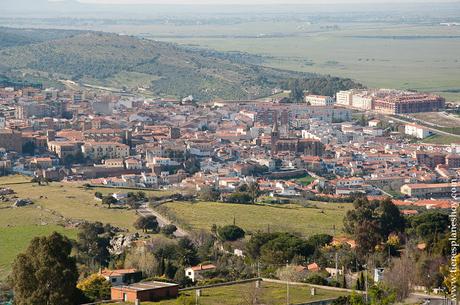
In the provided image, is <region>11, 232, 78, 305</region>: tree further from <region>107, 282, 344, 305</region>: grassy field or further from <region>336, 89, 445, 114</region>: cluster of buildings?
<region>336, 89, 445, 114</region>: cluster of buildings

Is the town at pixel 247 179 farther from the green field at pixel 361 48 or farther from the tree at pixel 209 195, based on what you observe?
the green field at pixel 361 48

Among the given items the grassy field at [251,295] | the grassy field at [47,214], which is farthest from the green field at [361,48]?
the grassy field at [251,295]

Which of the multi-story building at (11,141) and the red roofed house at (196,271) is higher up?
the red roofed house at (196,271)

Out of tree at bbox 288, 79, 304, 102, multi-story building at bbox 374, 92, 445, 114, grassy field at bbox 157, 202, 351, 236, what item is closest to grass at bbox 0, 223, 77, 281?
grassy field at bbox 157, 202, 351, 236

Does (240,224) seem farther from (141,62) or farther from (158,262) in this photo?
(141,62)

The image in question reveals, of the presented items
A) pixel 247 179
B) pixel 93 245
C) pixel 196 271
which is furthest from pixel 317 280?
pixel 247 179

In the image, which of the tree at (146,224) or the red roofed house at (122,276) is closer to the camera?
the red roofed house at (122,276)
